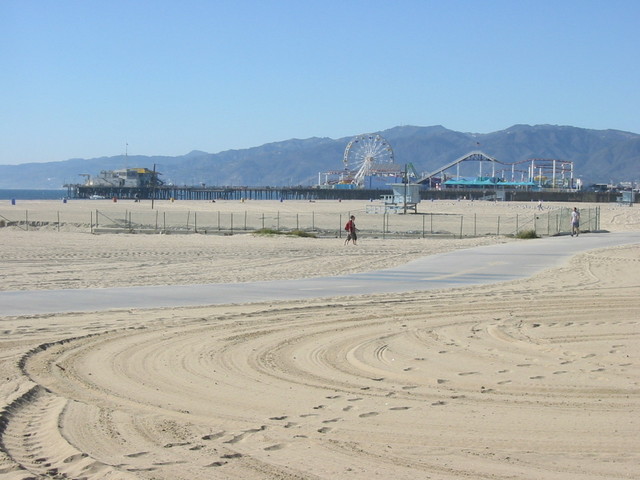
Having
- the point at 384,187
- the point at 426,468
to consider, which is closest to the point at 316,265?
the point at 426,468

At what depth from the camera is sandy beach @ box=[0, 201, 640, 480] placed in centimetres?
572

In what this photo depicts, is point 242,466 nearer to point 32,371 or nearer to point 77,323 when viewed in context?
point 32,371

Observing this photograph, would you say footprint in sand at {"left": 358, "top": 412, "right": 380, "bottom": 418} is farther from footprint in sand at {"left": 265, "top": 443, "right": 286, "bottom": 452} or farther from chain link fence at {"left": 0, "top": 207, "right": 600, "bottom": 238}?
chain link fence at {"left": 0, "top": 207, "right": 600, "bottom": 238}

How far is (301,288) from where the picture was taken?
55.5ft

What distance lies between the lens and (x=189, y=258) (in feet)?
86.0

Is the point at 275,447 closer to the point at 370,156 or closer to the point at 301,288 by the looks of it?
the point at 301,288

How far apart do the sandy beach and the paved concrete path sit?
89cm

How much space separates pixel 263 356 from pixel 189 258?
16855 millimetres

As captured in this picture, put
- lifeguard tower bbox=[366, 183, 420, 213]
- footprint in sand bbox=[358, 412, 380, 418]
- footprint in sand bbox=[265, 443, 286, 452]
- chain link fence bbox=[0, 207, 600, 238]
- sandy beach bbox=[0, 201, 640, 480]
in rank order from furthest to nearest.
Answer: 1. lifeguard tower bbox=[366, 183, 420, 213]
2. chain link fence bbox=[0, 207, 600, 238]
3. footprint in sand bbox=[358, 412, 380, 418]
4. footprint in sand bbox=[265, 443, 286, 452]
5. sandy beach bbox=[0, 201, 640, 480]

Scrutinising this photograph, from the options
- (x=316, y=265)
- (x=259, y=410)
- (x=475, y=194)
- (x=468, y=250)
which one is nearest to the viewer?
(x=259, y=410)

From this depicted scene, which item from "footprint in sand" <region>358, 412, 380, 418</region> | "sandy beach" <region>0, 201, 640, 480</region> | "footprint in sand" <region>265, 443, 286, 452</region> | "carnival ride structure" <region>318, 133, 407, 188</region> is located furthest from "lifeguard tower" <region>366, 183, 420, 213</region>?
"carnival ride structure" <region>318, 133, 407, 188</region>

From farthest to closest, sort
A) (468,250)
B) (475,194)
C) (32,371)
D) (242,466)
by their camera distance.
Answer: (475,194)
(468,250)
(32,371)
(242,466)

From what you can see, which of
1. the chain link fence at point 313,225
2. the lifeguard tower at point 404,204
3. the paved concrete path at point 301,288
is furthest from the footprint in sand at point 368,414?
the lifeguard tower at point 404,204

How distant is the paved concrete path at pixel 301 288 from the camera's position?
14.3m
